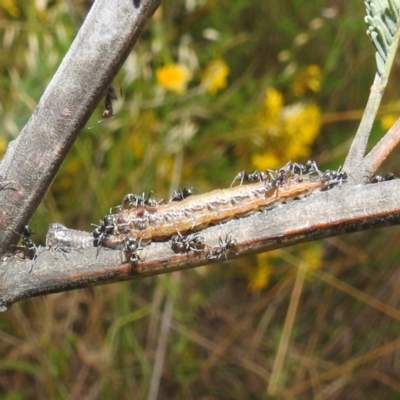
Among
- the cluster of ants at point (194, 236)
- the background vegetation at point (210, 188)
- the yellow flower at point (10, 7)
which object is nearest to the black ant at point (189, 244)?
the cluster of ants at point (194, 236)

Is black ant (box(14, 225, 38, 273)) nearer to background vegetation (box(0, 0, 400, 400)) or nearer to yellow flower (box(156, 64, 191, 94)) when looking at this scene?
background vegetation (box(0, 0, 400, 400))

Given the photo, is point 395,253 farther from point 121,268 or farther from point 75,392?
point 121,268

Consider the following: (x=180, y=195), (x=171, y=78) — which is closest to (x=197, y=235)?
(x=180, y=195)

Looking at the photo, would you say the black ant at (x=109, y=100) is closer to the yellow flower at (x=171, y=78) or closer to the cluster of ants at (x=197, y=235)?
the cluster of ants at (x=197, y=235)

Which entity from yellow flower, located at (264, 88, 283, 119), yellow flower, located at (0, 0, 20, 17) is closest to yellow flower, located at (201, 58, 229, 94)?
yellow flower, located at (264, 88, 283, 119)

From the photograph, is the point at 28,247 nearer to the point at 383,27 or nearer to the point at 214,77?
the point at 383,27

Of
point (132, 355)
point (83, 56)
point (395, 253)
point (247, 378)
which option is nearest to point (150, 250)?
point (83, 56)
